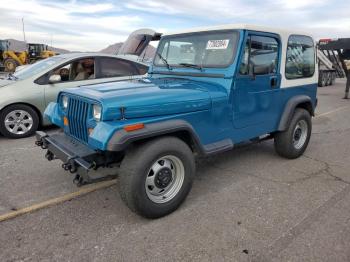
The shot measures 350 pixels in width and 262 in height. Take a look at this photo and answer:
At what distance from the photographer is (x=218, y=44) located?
13.3ft

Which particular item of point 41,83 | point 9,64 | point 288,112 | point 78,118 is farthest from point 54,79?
point 9,64

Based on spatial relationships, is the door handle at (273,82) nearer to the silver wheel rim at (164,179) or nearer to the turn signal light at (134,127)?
the silver wheel rim at (164,179)

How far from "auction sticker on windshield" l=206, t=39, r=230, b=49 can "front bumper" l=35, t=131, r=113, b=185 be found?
197cm

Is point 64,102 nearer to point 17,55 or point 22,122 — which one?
point 22,122

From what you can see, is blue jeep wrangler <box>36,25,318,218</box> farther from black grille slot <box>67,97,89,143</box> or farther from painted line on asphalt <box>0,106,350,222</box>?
painted line on asphalt <box>0,106,350,222</box>

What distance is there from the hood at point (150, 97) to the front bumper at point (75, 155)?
1.60ft

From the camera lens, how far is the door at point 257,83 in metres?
3.98

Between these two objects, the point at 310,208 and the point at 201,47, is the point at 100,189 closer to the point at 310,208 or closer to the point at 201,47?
the point at 201,47

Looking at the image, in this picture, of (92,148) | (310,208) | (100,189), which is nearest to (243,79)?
(310,208)

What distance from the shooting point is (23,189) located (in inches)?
158

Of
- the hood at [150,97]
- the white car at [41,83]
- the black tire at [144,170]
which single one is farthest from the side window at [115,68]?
the black tire at [144,170]

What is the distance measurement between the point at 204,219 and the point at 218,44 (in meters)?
2.14

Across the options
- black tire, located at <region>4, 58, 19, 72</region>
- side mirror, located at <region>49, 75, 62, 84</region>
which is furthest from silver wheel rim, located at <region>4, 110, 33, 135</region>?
black tire, located at <region>4, 58, 19, 72</region>

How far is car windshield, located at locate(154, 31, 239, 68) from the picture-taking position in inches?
156
